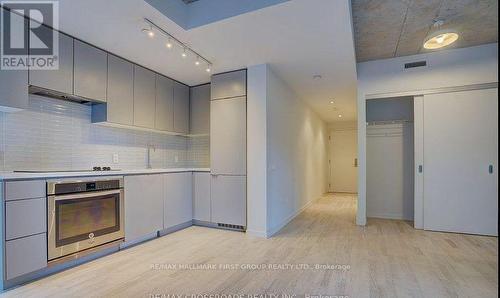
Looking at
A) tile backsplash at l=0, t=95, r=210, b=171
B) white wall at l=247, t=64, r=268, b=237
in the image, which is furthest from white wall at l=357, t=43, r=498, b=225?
tile backsplash at l=0, t=95, r=210, b=171

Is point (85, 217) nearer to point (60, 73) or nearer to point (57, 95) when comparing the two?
point (57, 95)

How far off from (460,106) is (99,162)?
5.35 m

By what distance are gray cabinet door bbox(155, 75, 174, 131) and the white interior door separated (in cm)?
627

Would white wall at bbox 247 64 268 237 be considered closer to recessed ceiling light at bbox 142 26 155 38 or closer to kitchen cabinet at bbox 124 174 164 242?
kitchen cabinet at bbox 124 174 164 242

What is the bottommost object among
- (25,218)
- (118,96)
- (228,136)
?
(25,218)

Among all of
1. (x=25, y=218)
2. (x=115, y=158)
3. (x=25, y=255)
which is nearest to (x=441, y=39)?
(x=115, y=158)

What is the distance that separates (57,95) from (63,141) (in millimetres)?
548

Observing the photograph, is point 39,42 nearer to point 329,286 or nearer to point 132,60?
point 132,60

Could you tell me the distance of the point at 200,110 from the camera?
15.4 ft

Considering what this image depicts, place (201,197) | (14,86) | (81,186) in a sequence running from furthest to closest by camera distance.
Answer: (201,197) < (81,186) < (14,86)

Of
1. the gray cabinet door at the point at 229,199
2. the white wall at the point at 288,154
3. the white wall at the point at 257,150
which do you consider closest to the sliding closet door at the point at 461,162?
the white wall at the point at 288,154

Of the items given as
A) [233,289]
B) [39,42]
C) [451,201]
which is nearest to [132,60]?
[39,42]

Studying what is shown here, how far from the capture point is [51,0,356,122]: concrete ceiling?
7.80 feet

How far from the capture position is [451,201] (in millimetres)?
3924
